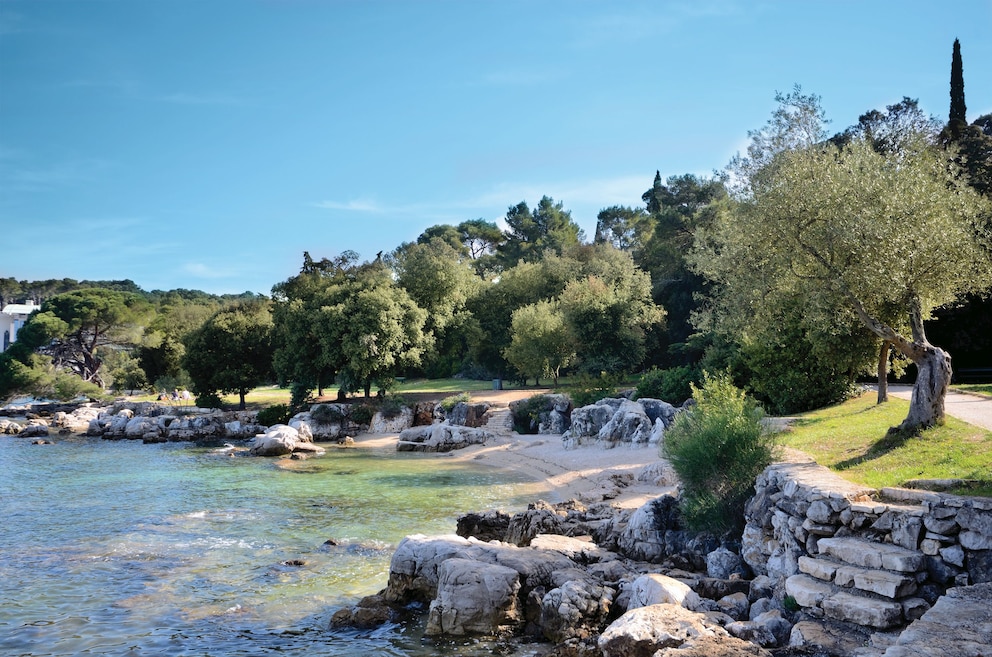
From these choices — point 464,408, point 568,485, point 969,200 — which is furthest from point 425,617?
point 464,408

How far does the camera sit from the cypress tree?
4434 cm

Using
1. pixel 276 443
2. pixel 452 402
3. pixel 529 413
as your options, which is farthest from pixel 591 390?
pixel 276 443

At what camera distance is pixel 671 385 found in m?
34.3

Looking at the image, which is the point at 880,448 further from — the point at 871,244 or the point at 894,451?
the point at 871,244

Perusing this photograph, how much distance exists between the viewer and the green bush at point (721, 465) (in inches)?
561

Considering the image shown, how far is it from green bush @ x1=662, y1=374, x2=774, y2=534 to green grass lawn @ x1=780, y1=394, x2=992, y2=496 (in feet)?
5.04

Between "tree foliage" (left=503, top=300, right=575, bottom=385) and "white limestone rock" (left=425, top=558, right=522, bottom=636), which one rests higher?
"tree foliage" (left=503, top=300, right=575, bottom=385)

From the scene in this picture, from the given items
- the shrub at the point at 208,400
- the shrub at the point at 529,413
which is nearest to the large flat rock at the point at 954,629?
the shrub at the point at 529,413

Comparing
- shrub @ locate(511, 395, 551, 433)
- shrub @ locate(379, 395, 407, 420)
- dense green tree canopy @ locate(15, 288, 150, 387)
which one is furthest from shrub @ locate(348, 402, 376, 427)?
dense green tree canopy @ locate(15, 288, 150, 387)

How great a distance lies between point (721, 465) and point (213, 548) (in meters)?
12.4

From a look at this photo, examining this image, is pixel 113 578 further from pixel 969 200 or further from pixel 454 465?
pixel 969 200

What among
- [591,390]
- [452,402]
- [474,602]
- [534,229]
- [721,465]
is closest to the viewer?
[474,602]

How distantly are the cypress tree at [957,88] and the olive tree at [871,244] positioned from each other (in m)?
33.1

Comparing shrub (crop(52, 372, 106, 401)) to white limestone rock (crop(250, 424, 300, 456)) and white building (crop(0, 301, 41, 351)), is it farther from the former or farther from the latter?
white limestone rock (crop(250, 424, 300, 456))
